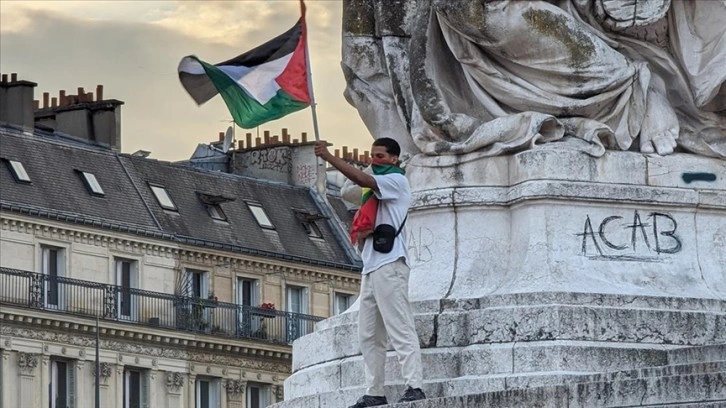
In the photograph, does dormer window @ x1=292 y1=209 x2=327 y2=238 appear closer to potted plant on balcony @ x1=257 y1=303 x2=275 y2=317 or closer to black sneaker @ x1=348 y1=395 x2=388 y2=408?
potted plant on balcony @ x1=257 y1=303 x2=275 y2=317

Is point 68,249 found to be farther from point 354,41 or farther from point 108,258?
point 354,41

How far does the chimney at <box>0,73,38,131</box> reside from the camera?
78.1 meters

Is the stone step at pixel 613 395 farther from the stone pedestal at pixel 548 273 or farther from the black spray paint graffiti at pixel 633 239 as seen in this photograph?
the black spray paint graffiti at pixel 633 239

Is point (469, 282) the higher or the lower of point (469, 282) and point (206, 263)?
the lower

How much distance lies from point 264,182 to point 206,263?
16.6 feet

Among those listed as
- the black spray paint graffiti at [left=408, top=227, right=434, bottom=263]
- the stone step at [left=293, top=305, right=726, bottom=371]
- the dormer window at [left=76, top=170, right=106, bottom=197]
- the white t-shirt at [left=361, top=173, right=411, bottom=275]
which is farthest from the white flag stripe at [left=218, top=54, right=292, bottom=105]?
the dormer window at [left=76, top=170, right=106, bottom=197]

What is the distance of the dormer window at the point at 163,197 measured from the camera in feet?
260

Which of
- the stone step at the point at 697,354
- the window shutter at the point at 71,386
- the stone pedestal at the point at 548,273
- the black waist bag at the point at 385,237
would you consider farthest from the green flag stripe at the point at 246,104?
the window shutter at the point at 71,386

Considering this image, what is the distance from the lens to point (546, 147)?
91.4 ft

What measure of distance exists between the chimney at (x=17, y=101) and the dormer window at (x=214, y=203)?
158 inches

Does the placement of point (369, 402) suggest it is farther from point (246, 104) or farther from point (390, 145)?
point (246, 104)

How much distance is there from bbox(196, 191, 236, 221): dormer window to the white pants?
176 ft

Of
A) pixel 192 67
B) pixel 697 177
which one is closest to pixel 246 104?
pixel 192 67

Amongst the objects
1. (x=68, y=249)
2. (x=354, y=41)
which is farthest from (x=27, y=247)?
(x=354, y=41)
